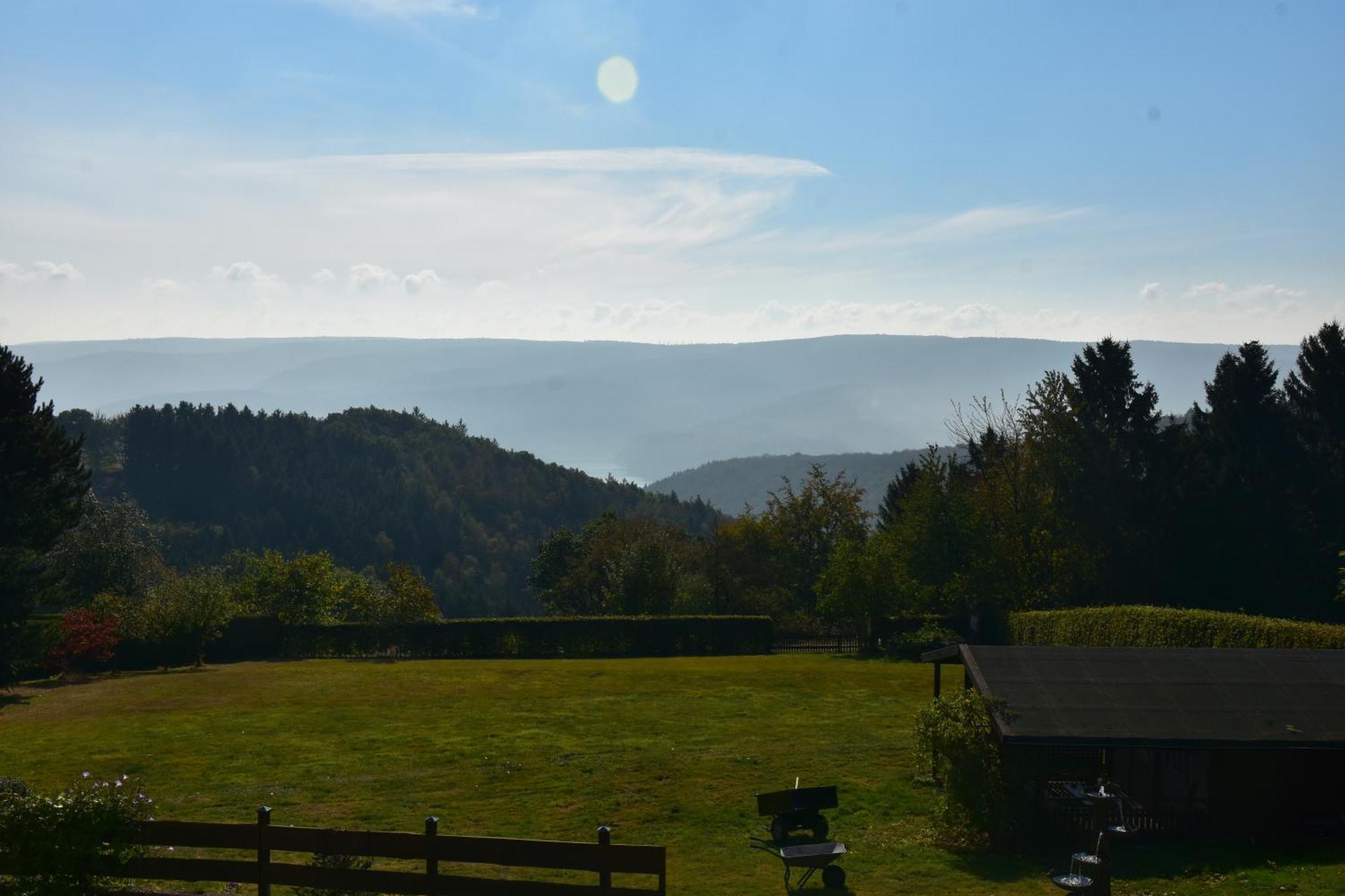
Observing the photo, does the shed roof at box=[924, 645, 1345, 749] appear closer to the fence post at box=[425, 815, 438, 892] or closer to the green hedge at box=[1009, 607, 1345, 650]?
the green hedge at box=[1009, 607, 1345, 650]

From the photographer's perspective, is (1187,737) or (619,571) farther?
(619,571)

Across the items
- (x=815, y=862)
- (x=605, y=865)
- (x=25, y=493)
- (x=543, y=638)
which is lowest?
(x=543, y=638)

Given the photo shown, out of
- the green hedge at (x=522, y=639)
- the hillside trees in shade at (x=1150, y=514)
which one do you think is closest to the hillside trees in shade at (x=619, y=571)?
the green hedge at (x=522, y=639)

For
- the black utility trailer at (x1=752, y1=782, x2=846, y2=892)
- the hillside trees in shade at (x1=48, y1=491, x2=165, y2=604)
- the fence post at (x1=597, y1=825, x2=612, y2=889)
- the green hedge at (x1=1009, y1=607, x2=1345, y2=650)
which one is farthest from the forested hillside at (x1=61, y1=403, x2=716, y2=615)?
the fence post at (x1=597, y1=825, x2=612, y2=889)

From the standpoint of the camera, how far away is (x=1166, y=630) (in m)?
33.9

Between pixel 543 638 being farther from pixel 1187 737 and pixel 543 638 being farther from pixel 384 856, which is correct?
pixel 384 856

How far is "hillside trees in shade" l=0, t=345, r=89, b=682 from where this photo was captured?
37.9 metres

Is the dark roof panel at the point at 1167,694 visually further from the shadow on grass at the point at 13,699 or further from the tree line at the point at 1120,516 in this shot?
the shadow on grass at the point at 13,699

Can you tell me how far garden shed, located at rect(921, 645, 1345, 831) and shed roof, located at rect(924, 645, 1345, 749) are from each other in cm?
2

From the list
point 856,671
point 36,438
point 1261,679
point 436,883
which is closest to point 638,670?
point 856,671

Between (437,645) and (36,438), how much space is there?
21.2 metres

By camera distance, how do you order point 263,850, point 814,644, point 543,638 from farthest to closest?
point 814,644, point 543,638, point 263,850

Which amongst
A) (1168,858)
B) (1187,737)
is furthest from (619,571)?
(1187,737)

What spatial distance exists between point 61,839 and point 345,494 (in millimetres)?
141081
